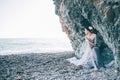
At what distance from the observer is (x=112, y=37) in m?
12.1

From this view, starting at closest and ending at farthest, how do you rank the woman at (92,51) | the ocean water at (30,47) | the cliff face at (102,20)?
the cliff face at (102,20)
the woman at (92,51)
the ocean water at (30,47)

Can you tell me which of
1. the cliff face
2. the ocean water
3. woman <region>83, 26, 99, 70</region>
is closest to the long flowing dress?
woman <region>83, 26, 99, 70</region>

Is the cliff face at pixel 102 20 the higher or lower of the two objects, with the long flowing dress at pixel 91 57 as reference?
higher

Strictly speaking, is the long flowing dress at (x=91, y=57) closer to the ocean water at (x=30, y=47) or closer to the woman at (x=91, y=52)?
the woman at (x=91, y=52)

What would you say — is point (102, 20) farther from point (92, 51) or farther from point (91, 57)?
point (91, 57)

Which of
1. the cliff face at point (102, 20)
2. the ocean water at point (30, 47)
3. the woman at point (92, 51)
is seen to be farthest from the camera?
the ocean water at point (30, 47)

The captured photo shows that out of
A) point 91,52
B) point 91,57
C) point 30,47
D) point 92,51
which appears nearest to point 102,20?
point 92,51

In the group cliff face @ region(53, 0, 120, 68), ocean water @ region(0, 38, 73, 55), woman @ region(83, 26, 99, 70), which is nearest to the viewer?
cliff face @ region(53, 0, 120, 68)

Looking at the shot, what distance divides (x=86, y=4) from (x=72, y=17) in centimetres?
440

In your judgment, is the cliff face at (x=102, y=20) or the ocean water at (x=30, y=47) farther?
the ocean water at (x=30, y=47)

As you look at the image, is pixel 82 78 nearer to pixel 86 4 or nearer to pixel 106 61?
pixel 106 61

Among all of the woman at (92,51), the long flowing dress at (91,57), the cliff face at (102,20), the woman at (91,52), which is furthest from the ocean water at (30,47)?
the woman at (92,51)

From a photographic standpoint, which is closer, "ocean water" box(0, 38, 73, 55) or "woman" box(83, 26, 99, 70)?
"woman" box(83, 26, 99, 70)

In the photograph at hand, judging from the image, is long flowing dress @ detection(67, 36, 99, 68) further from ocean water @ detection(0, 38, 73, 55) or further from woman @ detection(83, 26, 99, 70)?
ocean water @ detection(0, 38, 73, 55)
